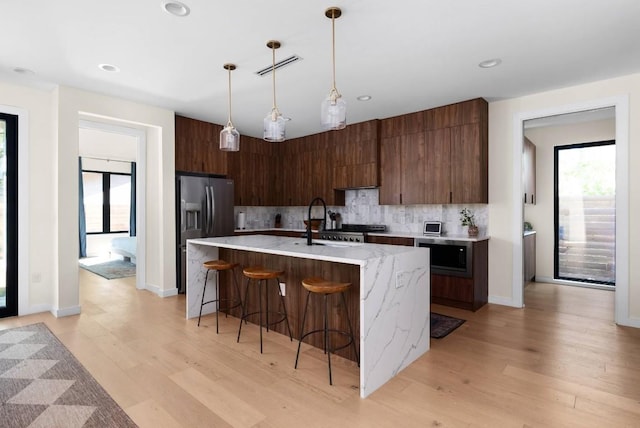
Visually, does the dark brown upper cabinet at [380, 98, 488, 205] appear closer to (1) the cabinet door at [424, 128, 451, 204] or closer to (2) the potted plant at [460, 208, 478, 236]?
(1) the cabinet door at [424, 128, 451, 204]

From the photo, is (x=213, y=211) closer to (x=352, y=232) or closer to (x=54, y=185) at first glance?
(x=54, y=185)

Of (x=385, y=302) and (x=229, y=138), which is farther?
(x=229, y=138)

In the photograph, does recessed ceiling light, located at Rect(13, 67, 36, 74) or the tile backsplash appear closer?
recessed ceiling light, located at Rect(13, 67, 36, 74)

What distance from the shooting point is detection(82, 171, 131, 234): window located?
833 centimetres

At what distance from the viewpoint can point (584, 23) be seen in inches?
98.0

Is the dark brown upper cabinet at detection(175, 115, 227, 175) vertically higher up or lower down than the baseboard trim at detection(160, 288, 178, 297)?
higher up

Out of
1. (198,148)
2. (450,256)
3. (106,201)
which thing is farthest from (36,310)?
(106,201)

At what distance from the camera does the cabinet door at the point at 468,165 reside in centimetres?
418

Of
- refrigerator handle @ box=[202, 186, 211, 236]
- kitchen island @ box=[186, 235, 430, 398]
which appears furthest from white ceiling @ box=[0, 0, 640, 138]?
kitchen island @ box=[186, 235, 430, 398]

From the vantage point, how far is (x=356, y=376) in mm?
2438

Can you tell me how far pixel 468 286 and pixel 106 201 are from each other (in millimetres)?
8559

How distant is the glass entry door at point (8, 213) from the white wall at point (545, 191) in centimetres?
724

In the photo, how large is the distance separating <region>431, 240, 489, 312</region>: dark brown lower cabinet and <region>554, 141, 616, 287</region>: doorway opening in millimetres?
2235

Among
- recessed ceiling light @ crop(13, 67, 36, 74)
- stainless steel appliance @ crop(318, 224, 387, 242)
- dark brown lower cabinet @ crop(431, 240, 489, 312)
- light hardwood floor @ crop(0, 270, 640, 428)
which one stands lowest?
light hardwood floor @ crop(0, 270, 640, 428)
